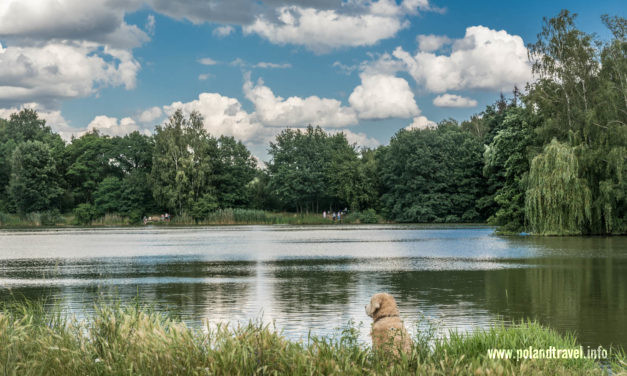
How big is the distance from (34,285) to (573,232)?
3553 centimetres

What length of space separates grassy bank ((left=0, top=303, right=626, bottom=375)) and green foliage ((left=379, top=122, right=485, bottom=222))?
84.4 meters

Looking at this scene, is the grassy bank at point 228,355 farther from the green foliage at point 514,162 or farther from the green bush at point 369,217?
the green bush at point 369,217

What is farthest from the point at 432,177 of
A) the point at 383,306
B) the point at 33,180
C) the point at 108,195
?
the point at 383,306

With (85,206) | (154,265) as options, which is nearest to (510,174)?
(154,265)

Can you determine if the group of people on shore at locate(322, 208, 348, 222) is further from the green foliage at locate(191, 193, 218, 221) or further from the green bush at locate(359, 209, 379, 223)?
the green foliage at locate(191, 193, 218, 221)

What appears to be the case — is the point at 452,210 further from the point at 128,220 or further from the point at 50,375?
the point at 50,375

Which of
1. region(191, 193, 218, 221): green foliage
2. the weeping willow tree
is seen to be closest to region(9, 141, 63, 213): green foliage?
region(191, 193, 218, 221): green foliage

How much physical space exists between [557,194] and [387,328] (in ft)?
128

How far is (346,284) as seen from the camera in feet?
66.6

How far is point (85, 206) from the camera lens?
9581 cm

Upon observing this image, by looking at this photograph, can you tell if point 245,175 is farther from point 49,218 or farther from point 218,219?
point 49,218

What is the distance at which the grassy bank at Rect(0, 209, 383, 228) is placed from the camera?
293 ft

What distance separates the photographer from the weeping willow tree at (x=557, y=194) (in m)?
44.0

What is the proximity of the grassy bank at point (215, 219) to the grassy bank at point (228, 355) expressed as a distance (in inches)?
3174
